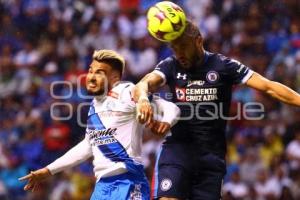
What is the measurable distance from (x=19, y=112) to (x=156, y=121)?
825 centimetres

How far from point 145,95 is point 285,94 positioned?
129cm

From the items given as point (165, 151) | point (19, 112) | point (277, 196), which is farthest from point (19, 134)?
point (165, 151)

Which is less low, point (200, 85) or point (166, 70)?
point (166, 70)

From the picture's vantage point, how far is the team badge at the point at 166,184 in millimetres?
6727

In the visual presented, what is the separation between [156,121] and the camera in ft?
19.2

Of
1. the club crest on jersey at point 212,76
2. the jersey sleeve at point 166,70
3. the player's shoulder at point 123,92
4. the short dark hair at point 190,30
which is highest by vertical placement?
the short dark hair at point 190,30

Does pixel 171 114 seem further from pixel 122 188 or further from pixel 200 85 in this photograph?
pixel 122 188

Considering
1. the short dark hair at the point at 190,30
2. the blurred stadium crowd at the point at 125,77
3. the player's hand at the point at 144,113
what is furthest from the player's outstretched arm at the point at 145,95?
the blurred stadium crowd at the point at 125,77

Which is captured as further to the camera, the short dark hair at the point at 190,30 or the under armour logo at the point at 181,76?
the under armour logo at the point at 181,76

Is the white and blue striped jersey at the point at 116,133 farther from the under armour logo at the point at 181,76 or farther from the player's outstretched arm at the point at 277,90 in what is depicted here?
the player's outstretched arm at the point at 277,90

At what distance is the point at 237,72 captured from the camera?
22.2 ft

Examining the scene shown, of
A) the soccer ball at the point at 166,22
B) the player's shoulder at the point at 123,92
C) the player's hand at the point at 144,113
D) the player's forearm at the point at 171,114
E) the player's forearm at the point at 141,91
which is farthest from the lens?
the player's shoulder at the point at 123,92

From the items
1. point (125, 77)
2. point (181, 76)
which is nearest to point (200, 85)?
point (181, 76)

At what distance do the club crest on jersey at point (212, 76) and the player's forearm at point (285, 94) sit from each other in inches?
18.9
